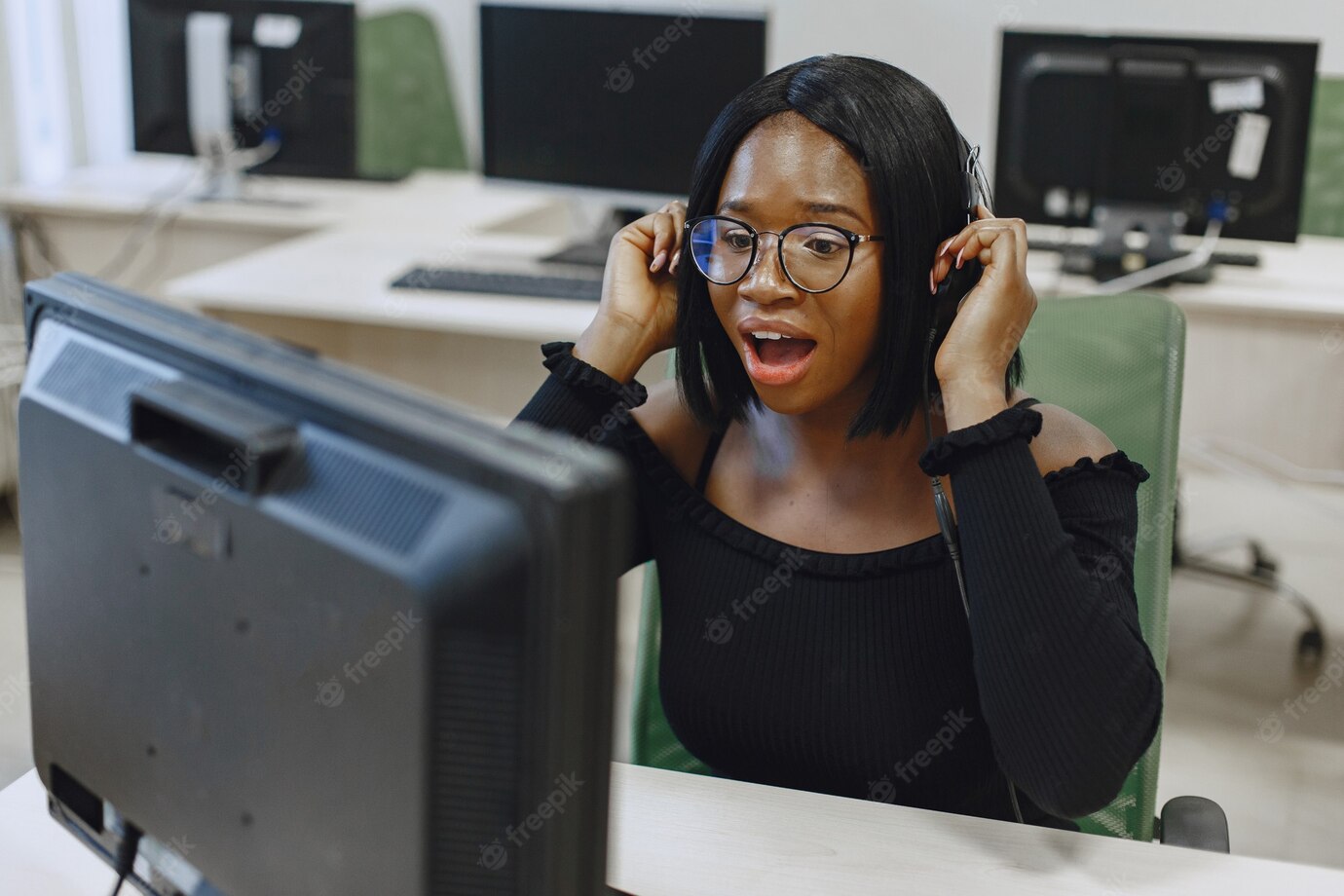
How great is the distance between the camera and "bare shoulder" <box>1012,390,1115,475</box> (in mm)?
1100

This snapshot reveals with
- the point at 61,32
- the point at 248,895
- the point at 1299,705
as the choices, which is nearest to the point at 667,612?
the point at 248,895

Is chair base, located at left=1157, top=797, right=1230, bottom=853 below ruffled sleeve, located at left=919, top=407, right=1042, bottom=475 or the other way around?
below

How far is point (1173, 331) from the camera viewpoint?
51.3 inches

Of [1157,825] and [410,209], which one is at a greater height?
[410,209]

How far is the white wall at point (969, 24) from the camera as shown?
4.02m

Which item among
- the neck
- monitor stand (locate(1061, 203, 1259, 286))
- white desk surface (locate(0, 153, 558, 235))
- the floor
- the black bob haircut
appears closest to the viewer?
the black bob haircut

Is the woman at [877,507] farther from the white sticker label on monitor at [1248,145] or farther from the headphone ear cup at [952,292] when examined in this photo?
the white sticker label on monitor at [1248,145]

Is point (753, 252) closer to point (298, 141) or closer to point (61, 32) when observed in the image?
point (298, 141)

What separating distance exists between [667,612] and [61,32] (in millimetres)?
3880

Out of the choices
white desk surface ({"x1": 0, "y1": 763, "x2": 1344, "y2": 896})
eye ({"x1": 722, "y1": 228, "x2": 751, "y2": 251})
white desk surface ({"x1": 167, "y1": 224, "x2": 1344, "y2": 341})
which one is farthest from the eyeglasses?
white desk surface ({"x1": 167, "y1": 224, "x2": 1344, "y2": 341})

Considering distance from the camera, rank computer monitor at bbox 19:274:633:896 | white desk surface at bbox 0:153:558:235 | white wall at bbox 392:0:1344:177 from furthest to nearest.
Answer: white wall at bbox 392:0:1344:177 → white desk surface at bbox 0:153:558:235 → computer monitor at bbox 19:274:633:896
